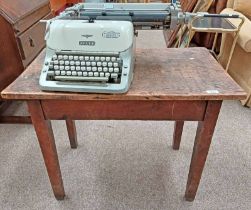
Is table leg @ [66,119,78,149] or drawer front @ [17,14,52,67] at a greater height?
drawer front @ [17,14,52,67]

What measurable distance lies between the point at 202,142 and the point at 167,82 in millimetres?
293

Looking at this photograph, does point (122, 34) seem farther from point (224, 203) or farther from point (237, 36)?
point (237, 36)

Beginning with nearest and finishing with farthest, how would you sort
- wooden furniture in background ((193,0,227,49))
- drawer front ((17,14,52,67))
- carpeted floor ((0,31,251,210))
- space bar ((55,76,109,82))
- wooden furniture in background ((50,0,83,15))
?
space bar ((55,76,109,82))
carpeted floor ((0,31,251,210))
drawer front ((17,14,52,67))
wooden furniture in background ((193,0,227,49))
wooden furniture in background ((50,0,83,15))

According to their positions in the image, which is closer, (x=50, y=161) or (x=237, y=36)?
(x=50, y=161)

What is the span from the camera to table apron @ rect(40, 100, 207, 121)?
0.87 metres

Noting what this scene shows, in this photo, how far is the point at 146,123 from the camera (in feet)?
5.89

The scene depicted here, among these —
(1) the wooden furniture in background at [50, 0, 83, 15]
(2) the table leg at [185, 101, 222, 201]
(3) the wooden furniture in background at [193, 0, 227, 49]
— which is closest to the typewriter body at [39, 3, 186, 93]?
(2) the table leg at [185, 101, 222, 201]

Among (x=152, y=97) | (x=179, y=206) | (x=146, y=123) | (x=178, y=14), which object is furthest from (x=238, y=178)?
(x=178, y=14)

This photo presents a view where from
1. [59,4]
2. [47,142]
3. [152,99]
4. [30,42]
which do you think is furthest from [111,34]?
[59,4]

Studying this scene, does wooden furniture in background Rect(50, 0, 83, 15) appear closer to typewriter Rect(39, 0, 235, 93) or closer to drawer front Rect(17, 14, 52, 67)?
drawer front Rect(17, 14, 52, 67)

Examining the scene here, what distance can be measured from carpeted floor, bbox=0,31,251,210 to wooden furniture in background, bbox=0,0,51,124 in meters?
0.44

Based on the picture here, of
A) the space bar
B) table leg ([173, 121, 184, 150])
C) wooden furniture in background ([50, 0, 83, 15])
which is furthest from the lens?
wooden furniture in background ([50, 0, 83, 15])

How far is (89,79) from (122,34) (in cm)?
20

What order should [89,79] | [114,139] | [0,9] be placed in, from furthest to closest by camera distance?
[114,139] → [0,9] → [89,79]
